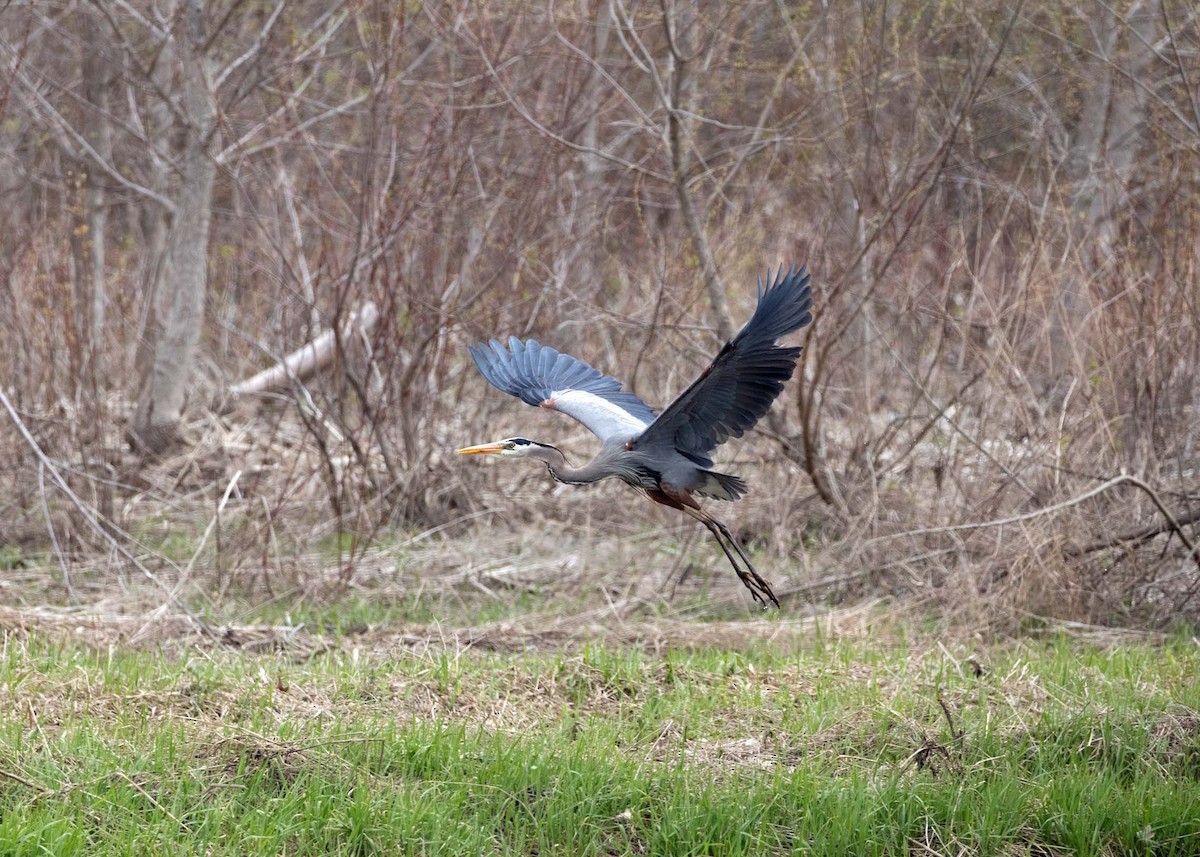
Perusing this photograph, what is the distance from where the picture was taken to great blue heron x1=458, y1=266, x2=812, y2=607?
4.58 m

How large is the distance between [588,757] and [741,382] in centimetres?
148

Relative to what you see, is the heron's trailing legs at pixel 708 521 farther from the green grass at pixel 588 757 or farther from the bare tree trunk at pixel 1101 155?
the bare tree trunk at pixel 1101 155

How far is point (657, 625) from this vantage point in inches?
278

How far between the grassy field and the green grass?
1 centimetres

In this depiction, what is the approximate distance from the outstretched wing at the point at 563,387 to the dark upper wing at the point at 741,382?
0.32m

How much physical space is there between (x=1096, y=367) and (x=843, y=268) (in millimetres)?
1643

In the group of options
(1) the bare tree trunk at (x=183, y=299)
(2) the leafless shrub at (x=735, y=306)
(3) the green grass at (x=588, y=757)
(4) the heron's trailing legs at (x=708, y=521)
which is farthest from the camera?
(1) the bare tree trunk at (x=183, y=299)

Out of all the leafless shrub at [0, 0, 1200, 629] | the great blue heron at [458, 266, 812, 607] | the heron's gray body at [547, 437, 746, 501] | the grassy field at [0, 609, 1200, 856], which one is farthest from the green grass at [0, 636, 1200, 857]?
the leafless shrub at [0, 0, 1200, 629]

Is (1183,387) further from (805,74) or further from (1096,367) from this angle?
(805,74)

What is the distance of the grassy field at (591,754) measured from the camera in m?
4.25

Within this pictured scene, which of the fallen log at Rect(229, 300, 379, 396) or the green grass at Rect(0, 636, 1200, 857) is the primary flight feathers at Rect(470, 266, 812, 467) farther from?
the fallen log at Rect(229, 300, 379, 396)

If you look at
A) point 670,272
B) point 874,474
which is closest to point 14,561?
point 670,272

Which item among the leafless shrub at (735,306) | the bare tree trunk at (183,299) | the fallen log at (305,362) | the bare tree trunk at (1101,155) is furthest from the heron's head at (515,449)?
the bare tree trunk at (183,299)

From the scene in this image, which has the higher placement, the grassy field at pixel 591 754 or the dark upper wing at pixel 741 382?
the dark upper wing at pixel 741 382
